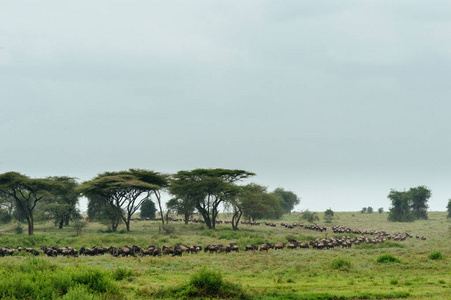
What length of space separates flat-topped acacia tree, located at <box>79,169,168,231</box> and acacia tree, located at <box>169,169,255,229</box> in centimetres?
312

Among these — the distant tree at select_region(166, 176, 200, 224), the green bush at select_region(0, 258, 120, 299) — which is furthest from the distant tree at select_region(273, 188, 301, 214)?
the green bush at select_region(0, 258, 120, 299)

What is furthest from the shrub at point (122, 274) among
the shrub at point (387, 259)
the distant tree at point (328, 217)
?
the distant tree at point (328, 217)

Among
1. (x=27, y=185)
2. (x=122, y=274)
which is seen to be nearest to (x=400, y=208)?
(x=27, y=185)

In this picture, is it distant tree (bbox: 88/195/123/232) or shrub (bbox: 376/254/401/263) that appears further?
distant tree (bbox: 88/195/123/232)

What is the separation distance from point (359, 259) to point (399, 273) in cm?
587

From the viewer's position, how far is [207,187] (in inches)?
2167

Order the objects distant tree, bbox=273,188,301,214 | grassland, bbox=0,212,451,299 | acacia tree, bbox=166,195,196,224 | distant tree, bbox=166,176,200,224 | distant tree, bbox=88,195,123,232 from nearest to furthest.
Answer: grassland, bbox=0,212,451,299
distant tree, bbox=88,195,123,232
distant tree, bbox=166,176,200,224
acacia tree, bbox=166,195,196,224
distant tree, bbox=273,188,301,214

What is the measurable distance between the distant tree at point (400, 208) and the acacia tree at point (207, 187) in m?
41.1

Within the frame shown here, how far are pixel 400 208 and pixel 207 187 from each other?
49.3 meters

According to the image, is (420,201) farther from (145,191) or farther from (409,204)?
(145,191)

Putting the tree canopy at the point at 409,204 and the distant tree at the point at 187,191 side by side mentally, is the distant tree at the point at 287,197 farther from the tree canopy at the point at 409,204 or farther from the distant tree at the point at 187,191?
the distant tree at the point at 187,191

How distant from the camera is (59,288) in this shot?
13984mm

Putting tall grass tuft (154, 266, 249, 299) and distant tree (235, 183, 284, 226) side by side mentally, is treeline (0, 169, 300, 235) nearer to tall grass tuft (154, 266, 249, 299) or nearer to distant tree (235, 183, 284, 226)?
distant tree (235, 183, 284, 226)

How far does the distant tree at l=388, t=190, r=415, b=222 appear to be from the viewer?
81.2 meters
